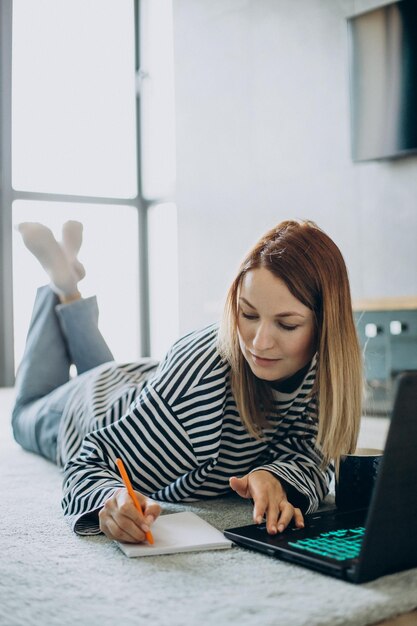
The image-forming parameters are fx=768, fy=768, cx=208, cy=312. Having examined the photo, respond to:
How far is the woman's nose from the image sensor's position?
118 centimetres

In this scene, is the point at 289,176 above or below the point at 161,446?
above

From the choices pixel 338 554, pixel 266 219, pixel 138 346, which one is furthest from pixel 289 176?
pixel 338 554

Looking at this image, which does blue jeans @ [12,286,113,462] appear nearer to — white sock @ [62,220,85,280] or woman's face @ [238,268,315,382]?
white sock @ [62,220,85,280]

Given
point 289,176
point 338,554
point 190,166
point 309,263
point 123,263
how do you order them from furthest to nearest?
1. point 123,263
2. point 190,166
3. point 289,176
4. point 309,263
5. point 338,554

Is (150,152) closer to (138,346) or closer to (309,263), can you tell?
(138,346)

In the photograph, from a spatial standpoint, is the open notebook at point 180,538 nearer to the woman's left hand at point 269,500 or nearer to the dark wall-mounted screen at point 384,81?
the woman's left hand at point 269,500

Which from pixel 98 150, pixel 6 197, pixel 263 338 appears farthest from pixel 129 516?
pixel 98 150

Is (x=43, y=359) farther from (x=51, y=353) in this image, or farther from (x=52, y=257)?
(x=52, y=257)

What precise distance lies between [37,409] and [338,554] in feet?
4.01

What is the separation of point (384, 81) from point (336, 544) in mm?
2619

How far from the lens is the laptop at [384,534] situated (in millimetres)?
854

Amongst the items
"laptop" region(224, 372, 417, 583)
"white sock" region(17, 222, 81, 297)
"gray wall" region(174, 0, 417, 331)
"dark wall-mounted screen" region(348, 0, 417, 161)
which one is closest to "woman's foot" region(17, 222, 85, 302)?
"white sock" region(17, 222, 81, 297)

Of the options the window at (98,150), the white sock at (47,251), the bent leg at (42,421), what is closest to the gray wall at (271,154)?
the window at (98,150)

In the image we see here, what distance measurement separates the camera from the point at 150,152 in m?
4.88
